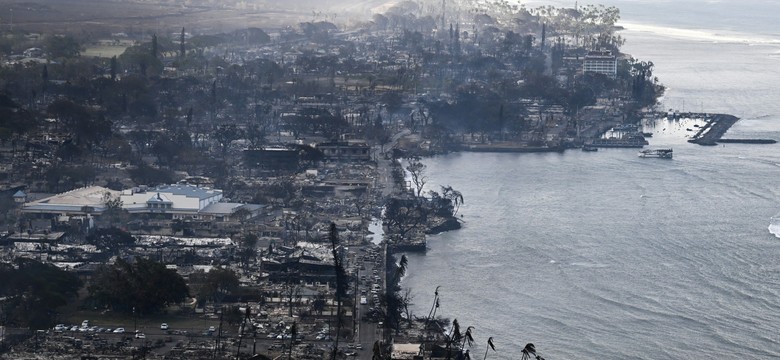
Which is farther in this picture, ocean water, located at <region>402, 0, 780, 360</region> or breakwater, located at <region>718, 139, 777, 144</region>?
breakwater, located at <region>718, 139, 777, 144</region>

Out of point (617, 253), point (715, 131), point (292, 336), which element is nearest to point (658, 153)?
point (715, 131)

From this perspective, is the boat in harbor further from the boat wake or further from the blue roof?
the blue roof

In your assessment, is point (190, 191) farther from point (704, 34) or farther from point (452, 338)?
point (704, 34)

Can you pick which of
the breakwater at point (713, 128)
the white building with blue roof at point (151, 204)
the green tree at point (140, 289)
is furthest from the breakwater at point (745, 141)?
the green tree at point (140, 289)

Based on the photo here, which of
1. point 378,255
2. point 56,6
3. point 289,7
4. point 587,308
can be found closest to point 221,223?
point 378,255

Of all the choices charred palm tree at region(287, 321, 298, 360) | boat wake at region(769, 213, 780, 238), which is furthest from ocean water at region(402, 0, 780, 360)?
charred palm tree at region(287, 321, 298, 360)

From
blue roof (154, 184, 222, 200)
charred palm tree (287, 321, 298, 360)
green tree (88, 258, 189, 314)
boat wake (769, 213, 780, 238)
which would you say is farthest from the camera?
blue roof (154, 184, 222, 200)
